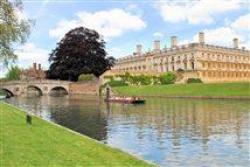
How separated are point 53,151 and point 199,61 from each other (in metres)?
98.0

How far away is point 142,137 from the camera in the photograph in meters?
22.8

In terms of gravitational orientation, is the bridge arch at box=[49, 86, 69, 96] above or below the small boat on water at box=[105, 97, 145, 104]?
above

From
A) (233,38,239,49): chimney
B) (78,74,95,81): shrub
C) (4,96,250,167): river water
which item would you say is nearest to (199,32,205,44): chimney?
(233,38,239,49): chimney

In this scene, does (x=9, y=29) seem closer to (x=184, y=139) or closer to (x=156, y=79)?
(x=184, y=139)

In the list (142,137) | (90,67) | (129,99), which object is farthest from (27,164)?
(90,67)

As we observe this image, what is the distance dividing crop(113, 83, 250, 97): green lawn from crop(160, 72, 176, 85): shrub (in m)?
17.7

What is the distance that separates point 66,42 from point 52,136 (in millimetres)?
88316

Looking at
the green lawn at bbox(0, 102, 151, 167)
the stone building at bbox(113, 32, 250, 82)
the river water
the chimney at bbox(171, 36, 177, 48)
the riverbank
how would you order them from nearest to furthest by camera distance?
the green lawn at bbox(0, 102, 151, 167), the river water, the riverbank, the stone building at bbox(113, 32, 250, 82), the chimney at bbox(171, 36, 177, 48)

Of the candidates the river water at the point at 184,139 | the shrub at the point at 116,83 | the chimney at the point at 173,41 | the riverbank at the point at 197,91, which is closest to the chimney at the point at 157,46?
the chimney at the point at 173,41

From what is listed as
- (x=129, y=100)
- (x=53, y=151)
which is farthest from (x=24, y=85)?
(x=53, y=151)

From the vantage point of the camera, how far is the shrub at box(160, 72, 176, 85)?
105 m

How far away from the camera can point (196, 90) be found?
235 feet

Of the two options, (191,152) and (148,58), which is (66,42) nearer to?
(148,58)

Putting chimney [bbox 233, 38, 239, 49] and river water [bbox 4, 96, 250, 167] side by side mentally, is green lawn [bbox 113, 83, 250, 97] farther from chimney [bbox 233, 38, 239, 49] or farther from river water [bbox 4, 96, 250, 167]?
chimney [bbox 233, 38, 239, 49]
